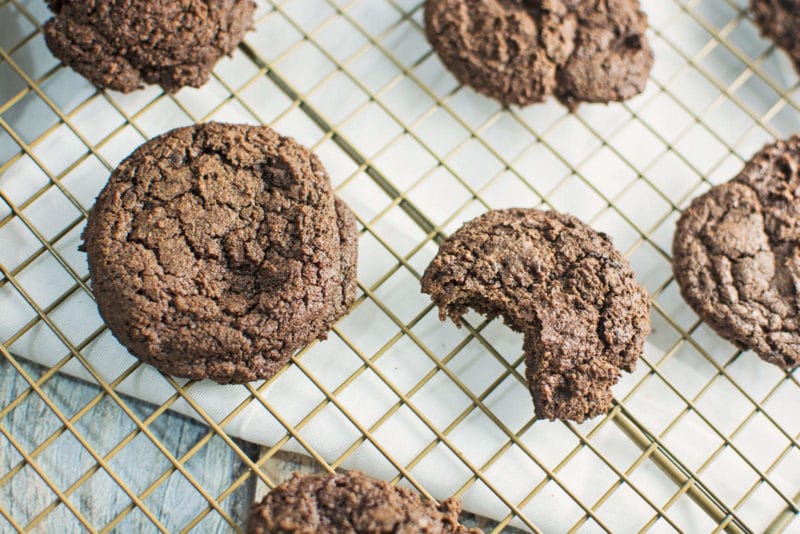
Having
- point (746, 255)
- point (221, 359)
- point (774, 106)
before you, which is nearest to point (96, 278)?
point (221, 359)

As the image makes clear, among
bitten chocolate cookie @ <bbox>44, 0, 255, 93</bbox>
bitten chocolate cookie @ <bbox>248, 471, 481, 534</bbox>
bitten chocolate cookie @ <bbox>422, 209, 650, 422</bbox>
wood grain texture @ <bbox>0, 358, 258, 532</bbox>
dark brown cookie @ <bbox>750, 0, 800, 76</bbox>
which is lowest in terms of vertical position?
wood grain texture @ <bbox>0, 358, 258, 532</bbox>

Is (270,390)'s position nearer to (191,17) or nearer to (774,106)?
(191,17)

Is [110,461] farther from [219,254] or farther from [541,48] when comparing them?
[541,48]

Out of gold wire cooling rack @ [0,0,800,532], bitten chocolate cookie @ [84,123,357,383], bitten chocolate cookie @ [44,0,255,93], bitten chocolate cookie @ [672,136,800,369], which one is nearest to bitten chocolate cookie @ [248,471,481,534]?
gold wire cooling rack @ [0,0,800,532]

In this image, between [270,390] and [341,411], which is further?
[270,390]

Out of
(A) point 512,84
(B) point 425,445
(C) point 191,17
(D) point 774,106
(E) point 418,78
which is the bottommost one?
(B) point 425,445

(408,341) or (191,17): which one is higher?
(191,17)

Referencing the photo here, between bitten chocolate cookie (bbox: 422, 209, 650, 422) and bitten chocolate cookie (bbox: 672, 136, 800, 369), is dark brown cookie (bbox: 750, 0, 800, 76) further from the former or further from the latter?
bitten chocolate cookie (bbox: 422, 209, 650, 422)
